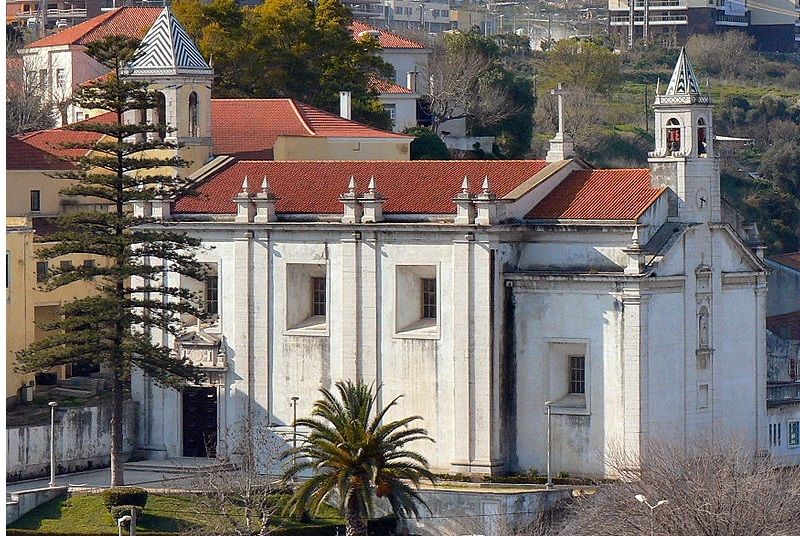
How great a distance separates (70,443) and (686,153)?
1752 cm

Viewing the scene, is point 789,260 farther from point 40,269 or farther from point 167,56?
point 40,269

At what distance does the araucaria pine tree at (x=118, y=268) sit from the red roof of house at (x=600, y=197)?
30.2ft

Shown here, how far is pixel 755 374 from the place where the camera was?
68.9m

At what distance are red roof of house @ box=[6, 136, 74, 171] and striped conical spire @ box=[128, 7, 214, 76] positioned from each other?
605 cm

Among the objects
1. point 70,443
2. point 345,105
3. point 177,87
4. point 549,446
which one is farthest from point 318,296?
point 345,105

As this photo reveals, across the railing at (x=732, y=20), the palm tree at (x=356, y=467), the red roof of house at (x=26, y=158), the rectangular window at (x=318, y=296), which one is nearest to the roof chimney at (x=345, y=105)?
the red roof of house at (x=26, y=158)

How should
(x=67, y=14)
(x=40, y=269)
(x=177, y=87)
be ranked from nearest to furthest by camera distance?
(x=177, y=87)
(x=40, y=269)
(x=67, y=14)

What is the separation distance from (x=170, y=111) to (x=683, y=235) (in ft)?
52.2

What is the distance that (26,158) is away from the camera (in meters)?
79.6

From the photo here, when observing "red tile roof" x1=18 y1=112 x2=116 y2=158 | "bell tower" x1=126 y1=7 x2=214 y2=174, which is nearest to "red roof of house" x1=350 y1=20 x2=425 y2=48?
"red tile roof" x1=18 y1=112 x2=116 y2=158

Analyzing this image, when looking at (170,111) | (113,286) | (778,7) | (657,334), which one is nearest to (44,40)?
(170,111)

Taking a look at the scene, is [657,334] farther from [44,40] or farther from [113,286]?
[44,40]

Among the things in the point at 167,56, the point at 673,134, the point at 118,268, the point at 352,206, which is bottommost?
the point at 118,268

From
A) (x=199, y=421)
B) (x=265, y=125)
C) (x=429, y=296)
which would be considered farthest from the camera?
(x=265, y=125)
